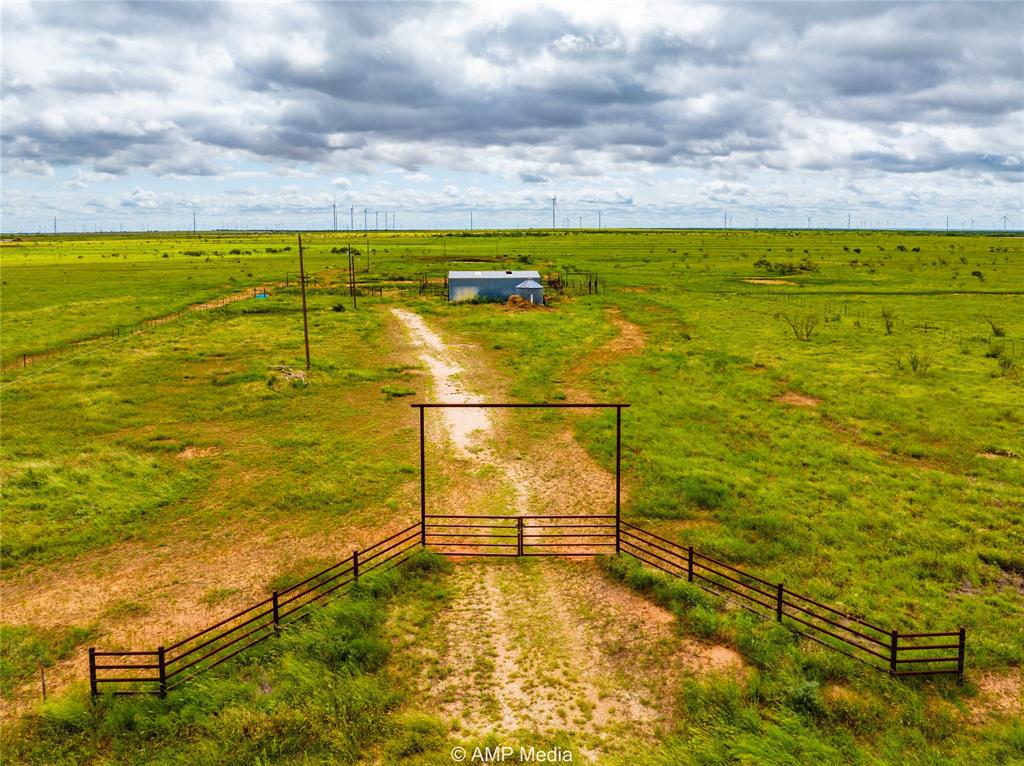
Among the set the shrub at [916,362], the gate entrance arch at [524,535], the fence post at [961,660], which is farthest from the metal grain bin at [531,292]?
the fence post at [961,660]

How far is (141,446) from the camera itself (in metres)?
22.3

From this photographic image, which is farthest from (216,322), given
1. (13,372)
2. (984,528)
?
(984,528)

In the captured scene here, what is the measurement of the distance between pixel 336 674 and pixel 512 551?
538 centimetres

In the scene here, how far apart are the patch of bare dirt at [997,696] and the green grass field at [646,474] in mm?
128

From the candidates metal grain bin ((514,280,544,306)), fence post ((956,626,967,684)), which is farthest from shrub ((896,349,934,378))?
metal grain bin ((514,280,544,306))

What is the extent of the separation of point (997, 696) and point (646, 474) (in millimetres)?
10441

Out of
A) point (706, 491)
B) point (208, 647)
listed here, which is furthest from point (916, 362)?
point (208, 647)

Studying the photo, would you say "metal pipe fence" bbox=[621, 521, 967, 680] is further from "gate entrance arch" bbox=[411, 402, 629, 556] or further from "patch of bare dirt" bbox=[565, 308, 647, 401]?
"patch of bare dirt" bbox=[565, 308, 647, 401]

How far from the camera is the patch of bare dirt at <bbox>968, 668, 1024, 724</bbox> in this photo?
9898 millimetres

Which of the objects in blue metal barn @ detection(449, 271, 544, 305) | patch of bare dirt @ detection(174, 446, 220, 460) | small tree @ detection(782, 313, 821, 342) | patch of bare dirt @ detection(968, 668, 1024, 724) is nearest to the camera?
patch of bare dirt @ detection(968, 668, 1024, 724)

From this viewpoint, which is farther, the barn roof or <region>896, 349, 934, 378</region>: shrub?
the barn roof

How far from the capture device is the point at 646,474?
1980 centimetres

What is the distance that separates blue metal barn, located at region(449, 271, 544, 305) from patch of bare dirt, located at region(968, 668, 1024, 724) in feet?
153

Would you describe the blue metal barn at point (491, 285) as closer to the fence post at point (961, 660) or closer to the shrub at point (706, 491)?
the shrub at point (706, 491)
